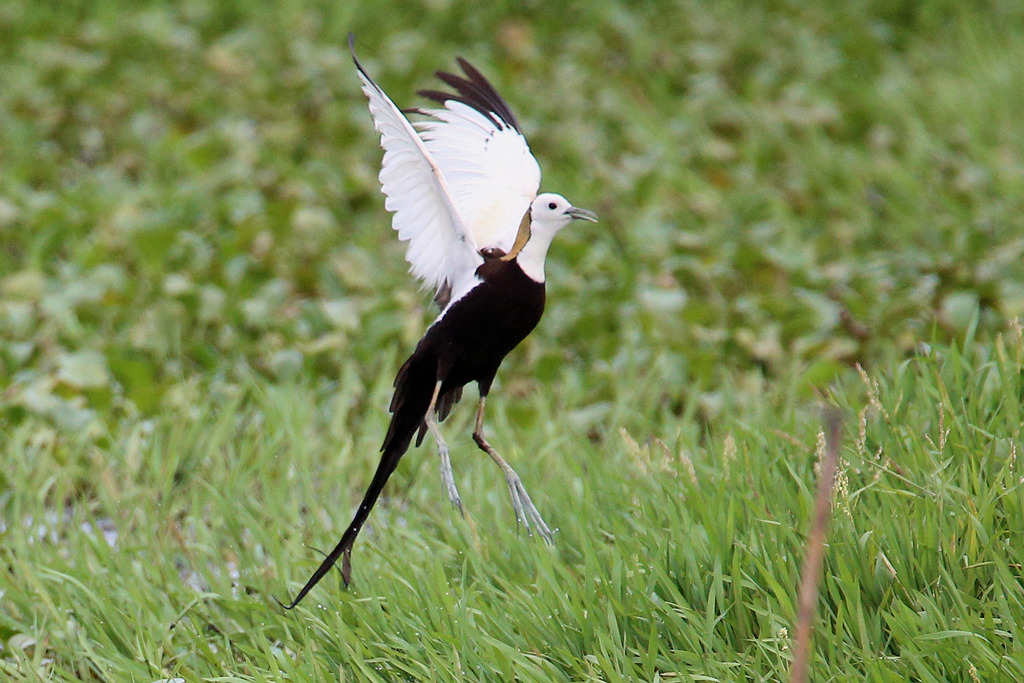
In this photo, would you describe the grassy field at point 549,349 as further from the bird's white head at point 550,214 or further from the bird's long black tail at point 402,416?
the bird's white head at point 550,214

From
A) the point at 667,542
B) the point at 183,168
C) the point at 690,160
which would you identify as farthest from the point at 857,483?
the point at 183,168

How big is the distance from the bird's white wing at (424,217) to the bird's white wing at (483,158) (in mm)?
54

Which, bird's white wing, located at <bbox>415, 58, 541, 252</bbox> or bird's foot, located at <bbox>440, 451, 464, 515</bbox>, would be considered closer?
bird's foot, located at <bbox>440, 451, 464, 515</bbox>

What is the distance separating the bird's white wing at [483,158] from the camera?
1987 mm

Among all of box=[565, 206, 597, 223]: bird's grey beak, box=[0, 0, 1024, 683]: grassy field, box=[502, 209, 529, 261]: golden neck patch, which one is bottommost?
box=[0, 0, 1024, 683]: grassy field

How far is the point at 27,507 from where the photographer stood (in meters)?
3.25

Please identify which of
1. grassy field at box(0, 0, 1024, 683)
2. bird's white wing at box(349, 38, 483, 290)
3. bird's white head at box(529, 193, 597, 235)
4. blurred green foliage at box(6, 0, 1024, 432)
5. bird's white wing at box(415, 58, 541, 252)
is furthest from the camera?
blurred green foliage at box(6, 0, 1024, 432)

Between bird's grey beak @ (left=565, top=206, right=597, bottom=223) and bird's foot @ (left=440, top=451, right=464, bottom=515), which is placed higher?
bird's grey beak @ (left=565, top=206, right=597, bottom=223)

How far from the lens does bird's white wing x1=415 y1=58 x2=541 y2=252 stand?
1.99m

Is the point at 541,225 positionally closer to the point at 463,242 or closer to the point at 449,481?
the point at 463,242

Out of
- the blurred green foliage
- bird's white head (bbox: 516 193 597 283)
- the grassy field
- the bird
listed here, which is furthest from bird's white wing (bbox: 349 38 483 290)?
the blurred green foliage

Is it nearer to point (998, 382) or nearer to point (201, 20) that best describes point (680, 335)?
point (998, 382)

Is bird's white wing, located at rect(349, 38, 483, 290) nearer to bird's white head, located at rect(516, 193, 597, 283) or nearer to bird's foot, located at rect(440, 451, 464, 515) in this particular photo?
bird's white head, located at rect(516, 193, 597, 283)

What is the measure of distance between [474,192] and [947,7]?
6765 millimetres
